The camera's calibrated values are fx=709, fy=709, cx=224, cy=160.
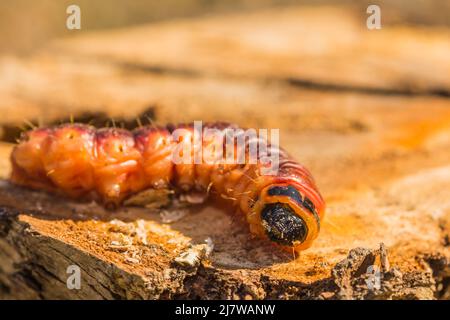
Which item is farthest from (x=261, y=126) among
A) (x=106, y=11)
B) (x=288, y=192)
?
(x=106, y=11)

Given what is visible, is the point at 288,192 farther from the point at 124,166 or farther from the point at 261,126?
the point at 261,126

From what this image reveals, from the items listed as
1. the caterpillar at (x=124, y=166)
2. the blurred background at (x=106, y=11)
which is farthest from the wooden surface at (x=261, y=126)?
the blurred background at (x=106, y=11)

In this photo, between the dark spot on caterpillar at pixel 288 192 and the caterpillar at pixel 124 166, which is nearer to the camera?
the dark spot on caterpillar at pixel 288 192

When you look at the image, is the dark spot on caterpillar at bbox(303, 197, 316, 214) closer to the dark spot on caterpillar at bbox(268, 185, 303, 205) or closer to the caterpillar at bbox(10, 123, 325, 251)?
the dark spot on caterpillar at bbox(268, 185, 303, 205)

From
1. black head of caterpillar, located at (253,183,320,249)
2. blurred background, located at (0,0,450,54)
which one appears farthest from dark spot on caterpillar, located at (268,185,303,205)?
blurred background, located at (0,0,450,54)

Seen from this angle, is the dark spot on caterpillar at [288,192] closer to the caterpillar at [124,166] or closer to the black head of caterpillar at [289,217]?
the black head of caterpillar at [289,217]
